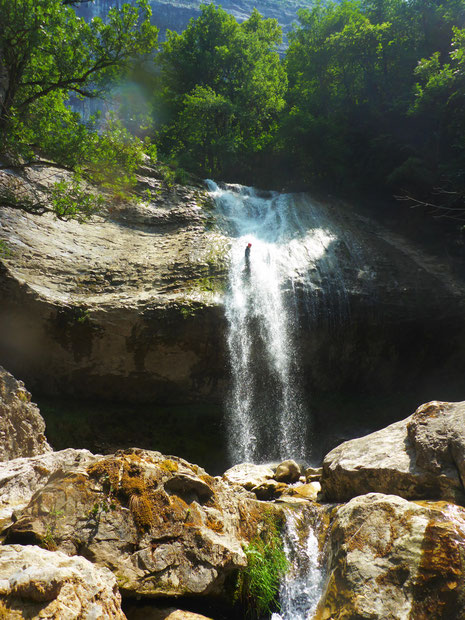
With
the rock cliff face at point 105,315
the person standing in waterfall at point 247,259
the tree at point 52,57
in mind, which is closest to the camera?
the tree at point 52,57

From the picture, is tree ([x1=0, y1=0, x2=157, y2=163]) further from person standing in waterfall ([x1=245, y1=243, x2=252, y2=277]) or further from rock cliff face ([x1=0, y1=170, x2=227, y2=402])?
person standing in waterfall ([x1=245, y1=243, x2=252, y2=277])

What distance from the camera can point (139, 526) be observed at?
369 centimetres

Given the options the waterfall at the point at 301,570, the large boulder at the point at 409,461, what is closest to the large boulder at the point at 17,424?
the waterfall at the point at 301,570

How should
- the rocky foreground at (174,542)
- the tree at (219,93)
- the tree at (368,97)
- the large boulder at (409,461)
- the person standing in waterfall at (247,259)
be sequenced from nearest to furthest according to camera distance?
the rocky foreground at (174,542), the large boulder at (409,461), the person standing in waterfall at (247,259), the tree at (368,97), the tree at (219,93)

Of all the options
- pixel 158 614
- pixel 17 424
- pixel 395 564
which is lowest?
pixel 17 424

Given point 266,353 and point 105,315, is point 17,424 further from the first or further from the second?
point 266,353

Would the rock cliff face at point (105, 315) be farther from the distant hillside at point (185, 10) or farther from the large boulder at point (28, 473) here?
the distant hillside at point (185, 10)

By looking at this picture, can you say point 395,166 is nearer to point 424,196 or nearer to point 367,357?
point 424,196

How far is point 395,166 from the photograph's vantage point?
18.0 meters

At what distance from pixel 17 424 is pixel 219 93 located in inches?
904

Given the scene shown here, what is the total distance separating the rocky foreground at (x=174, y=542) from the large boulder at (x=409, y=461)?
3 cm

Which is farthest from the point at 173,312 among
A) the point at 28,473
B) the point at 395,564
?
the point at 395,564

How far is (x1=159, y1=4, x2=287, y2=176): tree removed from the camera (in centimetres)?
2206

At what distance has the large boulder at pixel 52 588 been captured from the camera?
2234 millimetres
